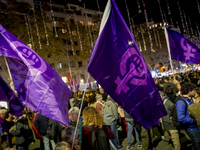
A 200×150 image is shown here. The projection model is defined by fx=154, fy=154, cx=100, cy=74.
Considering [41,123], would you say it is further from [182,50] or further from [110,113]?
[182,50]

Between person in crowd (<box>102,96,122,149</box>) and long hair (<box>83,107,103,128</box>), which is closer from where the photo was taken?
long hair (<box>83,107,103,128</box>)

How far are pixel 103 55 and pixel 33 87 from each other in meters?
1.57

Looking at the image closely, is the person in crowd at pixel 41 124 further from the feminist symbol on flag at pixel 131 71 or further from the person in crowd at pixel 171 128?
the person in crowd at pixel 171 128

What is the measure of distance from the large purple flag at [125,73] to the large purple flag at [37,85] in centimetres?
115

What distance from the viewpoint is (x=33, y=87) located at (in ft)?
9.98

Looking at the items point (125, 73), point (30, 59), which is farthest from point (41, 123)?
point (125, 73)

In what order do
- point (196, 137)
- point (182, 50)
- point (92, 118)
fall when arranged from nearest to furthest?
1. point (92, 118)
2. point (196, 137)
3. point (182, 50)

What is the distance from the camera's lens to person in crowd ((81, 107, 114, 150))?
272 cm

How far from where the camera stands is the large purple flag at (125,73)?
247 cm

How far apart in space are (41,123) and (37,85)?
1934 mm

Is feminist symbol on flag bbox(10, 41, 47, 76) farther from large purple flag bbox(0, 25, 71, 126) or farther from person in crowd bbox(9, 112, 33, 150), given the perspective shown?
person in crowd bbox(9, 112, 33, 150)

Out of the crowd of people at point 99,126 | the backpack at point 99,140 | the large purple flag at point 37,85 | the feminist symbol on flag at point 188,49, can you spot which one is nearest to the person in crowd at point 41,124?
the crowd of people at point 99,126

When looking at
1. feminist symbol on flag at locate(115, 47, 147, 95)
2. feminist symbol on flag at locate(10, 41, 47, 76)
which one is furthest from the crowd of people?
feminist symbol on flag at locate(10, 41, 47, 76)

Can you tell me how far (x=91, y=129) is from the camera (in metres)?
2.80
